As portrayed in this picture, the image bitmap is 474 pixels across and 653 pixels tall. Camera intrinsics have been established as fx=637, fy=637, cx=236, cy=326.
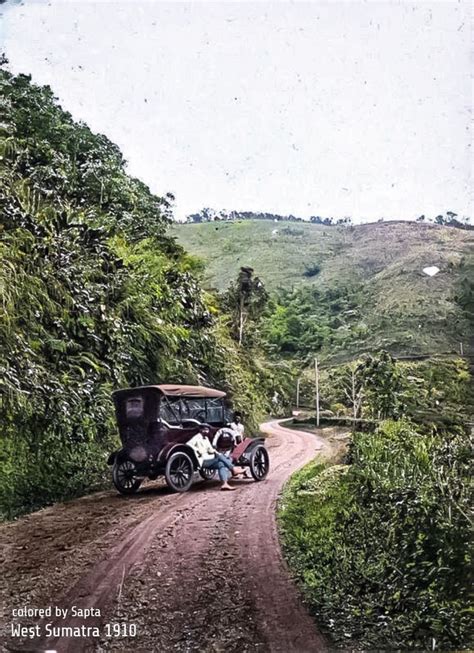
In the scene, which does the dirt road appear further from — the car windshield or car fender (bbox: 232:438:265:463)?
the car windshield

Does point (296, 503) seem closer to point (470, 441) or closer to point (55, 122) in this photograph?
point (470, 441)

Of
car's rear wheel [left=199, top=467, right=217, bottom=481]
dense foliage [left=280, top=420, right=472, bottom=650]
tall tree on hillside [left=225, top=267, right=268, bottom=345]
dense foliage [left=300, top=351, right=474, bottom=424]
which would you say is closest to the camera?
dense foliage [left=280, top=420, right=472, bottom=650]

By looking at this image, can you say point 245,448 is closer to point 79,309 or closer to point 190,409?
point 190,409

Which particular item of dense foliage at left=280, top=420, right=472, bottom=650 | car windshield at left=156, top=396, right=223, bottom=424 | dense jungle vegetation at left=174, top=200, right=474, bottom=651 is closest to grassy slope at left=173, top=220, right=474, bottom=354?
dense jungle vegetation at left=174, top=200, right=474, bottom=651

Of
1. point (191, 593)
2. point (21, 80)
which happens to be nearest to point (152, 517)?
point (191, 593)

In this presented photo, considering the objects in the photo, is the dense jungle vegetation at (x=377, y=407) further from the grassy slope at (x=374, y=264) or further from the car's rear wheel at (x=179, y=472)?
the car's rear wheel at (x=179, y=472)

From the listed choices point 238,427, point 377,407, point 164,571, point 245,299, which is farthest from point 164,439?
point 377,407
